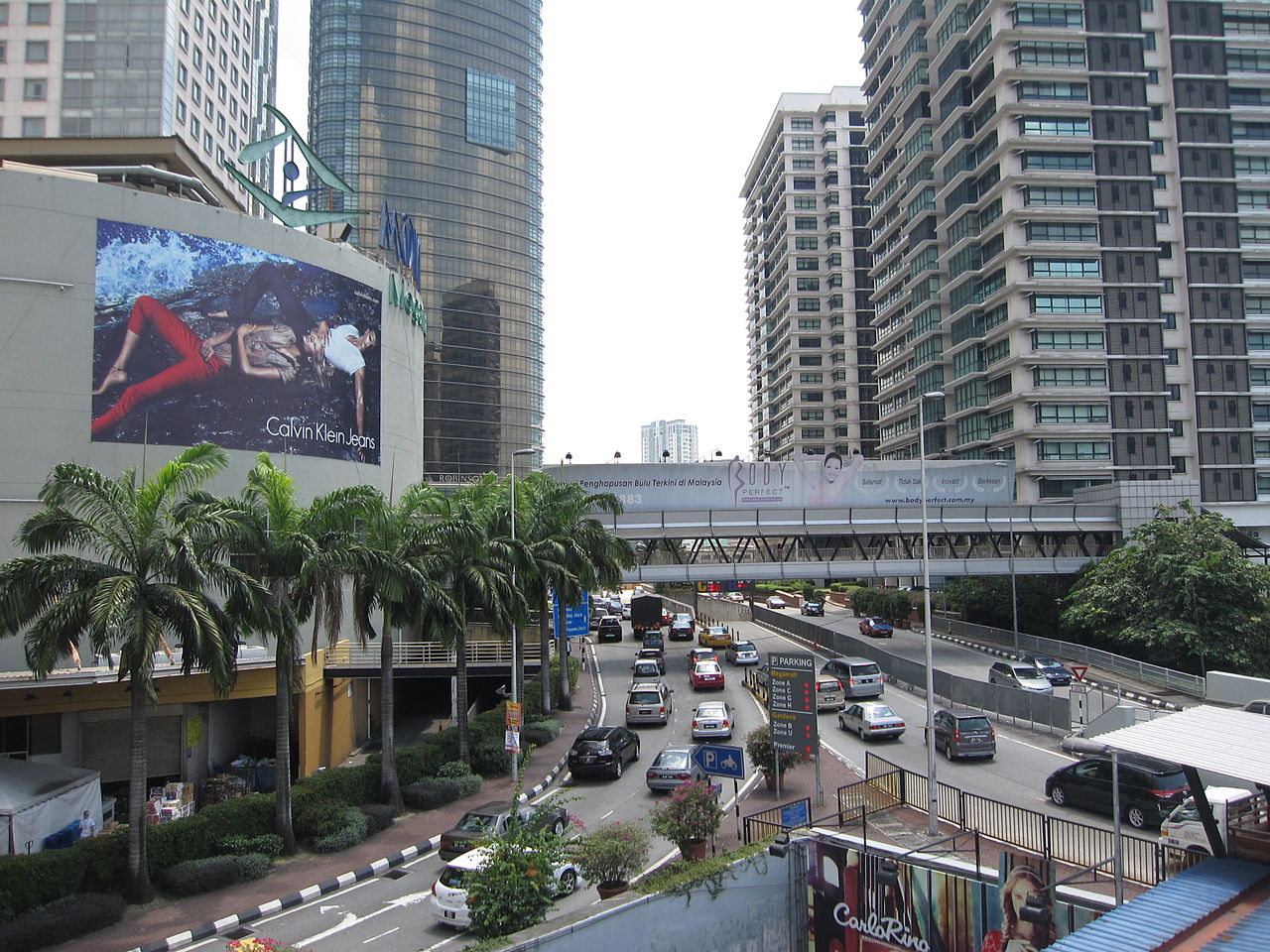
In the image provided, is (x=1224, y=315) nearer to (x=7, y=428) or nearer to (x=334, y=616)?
(x=334, y=616)

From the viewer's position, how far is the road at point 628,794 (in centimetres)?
1708

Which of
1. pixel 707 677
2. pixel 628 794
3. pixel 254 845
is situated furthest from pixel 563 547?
pixel 254 845

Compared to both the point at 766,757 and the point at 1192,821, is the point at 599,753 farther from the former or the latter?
the point at 1192,821

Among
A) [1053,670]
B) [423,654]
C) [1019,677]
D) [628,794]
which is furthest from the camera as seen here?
[1053,670]

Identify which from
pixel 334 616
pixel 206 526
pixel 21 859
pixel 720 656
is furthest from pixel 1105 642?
pixel 21 859

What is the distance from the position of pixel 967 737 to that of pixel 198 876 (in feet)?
67.0

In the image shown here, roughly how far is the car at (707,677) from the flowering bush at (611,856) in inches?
1098

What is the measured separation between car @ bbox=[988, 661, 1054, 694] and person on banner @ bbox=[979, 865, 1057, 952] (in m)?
24.8

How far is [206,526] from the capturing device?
20.8m

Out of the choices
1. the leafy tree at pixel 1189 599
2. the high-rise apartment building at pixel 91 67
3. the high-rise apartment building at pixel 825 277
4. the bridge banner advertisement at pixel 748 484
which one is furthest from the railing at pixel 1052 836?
the high-rise apartment building at pixel 825 277

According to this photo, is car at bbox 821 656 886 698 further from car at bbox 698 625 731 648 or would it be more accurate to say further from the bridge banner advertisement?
car at bbox 698 625 731 648

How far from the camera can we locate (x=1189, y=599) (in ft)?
Answer: 136

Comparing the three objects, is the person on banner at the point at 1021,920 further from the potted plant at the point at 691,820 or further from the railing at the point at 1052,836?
the potted plant at the point at 691,820

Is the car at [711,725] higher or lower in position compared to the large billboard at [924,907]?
lower
